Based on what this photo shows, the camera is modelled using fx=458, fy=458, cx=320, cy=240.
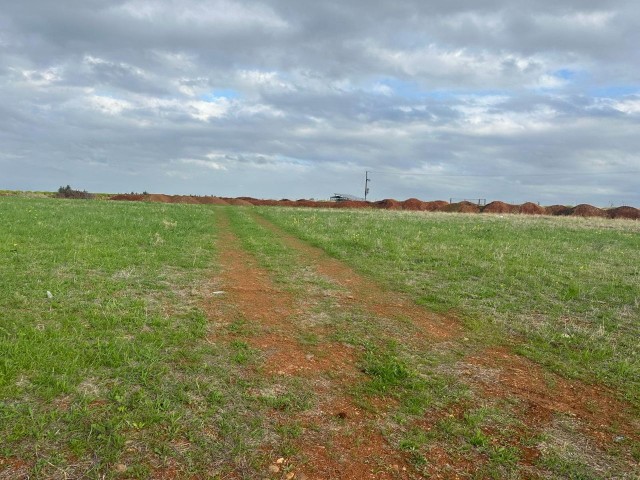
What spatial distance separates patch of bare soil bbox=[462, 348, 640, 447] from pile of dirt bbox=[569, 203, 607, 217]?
237 ft

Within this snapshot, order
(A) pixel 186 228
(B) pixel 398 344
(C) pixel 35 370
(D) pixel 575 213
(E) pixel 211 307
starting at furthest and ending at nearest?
(D) pixel 575 213, (A) pixel 186 228, (E) pixel 211 307, (B) pixel 398 344, (C) pixel 35 370

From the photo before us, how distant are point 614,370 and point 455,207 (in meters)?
72.8

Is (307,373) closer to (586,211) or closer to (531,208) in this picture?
(586,211)

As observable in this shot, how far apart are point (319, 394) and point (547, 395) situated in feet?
9.05

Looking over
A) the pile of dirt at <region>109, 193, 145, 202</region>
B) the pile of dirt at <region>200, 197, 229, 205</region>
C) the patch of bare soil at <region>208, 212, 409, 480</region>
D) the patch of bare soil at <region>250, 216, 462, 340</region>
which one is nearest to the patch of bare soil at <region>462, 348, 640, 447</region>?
the patch of bare soil at <region>250, 216, 462, 340</region>

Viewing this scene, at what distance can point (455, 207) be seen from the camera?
76.3 meters

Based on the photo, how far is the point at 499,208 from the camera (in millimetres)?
76688

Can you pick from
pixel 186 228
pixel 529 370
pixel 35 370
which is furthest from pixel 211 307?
pixel 186 228

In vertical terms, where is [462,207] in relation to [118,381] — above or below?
above

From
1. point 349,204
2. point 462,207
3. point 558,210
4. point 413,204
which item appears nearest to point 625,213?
point 558,210

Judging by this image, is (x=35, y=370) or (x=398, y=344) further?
(x=398, y=344)

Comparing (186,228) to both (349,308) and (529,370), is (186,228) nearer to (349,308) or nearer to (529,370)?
(349,308)

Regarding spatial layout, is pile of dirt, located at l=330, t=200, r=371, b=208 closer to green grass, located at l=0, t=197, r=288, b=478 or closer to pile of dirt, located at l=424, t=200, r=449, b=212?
pile of dirt, located at l=424, t=200, r=449, b=212

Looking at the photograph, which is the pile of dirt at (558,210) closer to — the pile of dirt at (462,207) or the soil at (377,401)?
the pile of dirt at (462,207)
